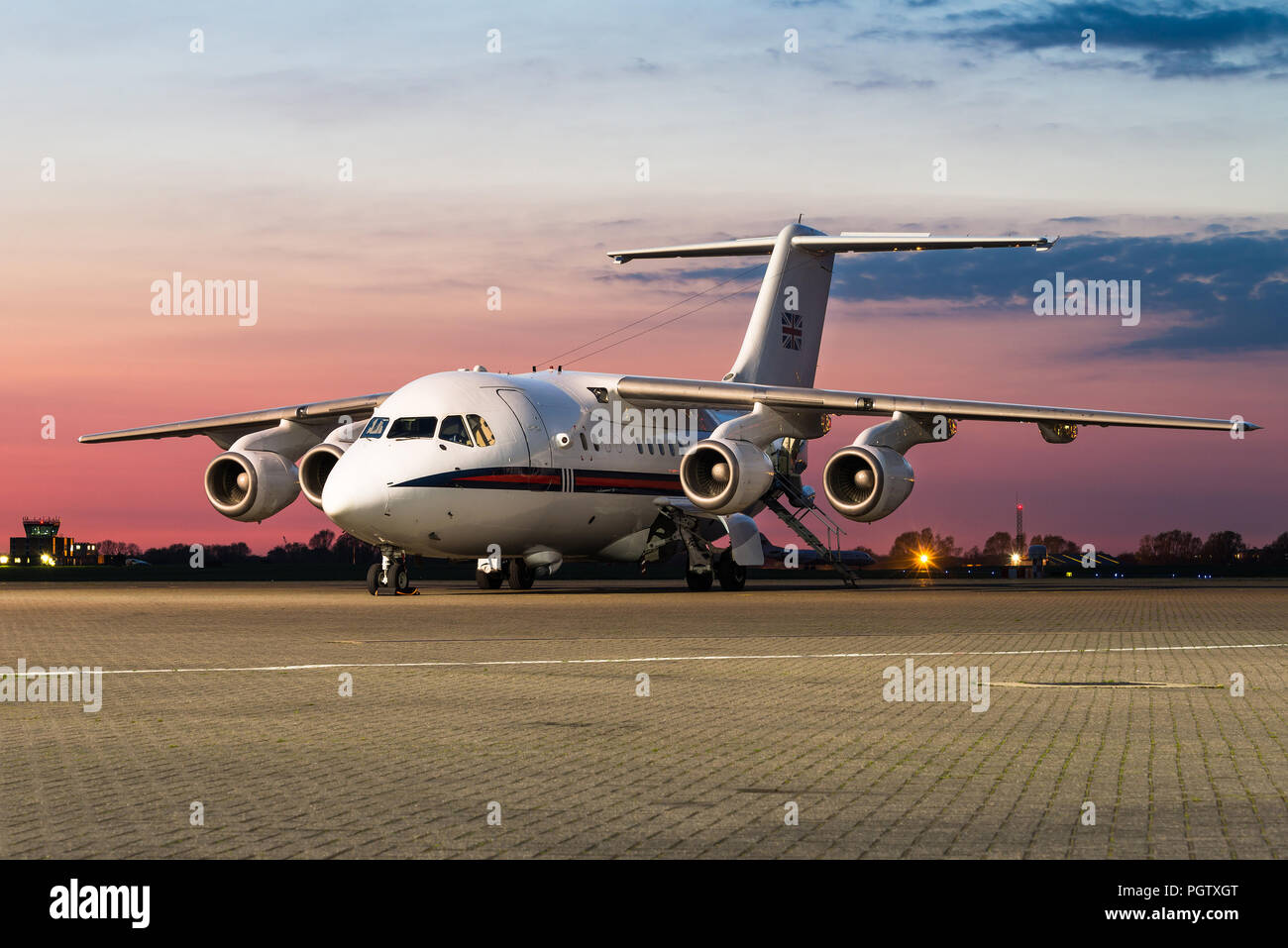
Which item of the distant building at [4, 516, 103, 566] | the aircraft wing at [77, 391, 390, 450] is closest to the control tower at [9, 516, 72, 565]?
the distant building at [4, 516, 103, 566]

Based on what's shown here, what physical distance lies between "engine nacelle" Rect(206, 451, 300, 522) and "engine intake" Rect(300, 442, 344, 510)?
2.19ft

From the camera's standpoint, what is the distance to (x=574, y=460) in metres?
33.5

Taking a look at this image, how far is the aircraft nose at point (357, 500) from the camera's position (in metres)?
29.6

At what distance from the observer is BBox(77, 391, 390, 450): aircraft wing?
3691cm

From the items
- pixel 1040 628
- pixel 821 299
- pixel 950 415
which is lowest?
pixel 1040 628

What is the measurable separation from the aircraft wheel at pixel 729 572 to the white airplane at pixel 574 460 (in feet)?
0.14

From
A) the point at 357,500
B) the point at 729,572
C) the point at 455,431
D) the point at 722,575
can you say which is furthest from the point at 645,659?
the point at 722,575

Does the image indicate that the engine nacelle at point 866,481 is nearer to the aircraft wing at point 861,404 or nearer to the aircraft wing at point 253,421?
the aircraft wing at point 861,404

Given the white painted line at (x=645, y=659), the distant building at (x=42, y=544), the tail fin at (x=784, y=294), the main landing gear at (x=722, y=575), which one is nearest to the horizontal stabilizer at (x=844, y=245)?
the tail fin at (x=784, y=294)

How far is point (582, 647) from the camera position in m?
18.4
